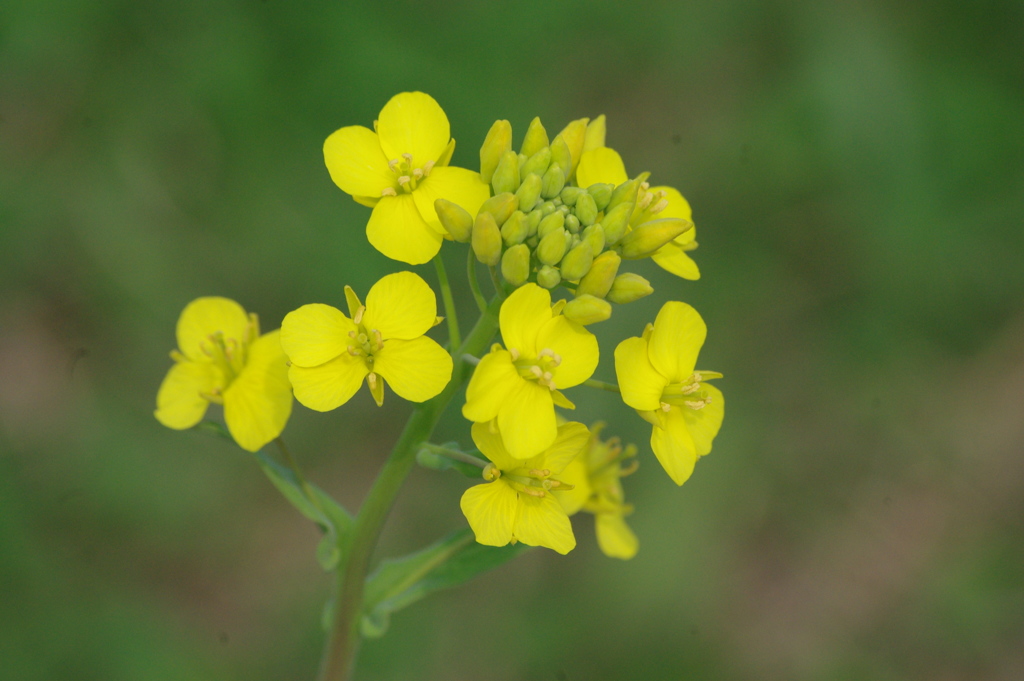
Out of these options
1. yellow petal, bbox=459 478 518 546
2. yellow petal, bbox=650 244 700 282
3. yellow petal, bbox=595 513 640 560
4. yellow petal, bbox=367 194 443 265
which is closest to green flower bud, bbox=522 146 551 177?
yellow petal, bbox=367 194 443 265

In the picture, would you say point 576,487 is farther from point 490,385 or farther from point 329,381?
point 329,381

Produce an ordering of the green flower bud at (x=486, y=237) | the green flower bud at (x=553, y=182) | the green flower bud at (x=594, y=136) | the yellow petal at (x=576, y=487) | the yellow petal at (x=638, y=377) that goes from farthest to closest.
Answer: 1. the yellow petal at (x=576, y=487)
2. the green flower bud at (x=594, y=136)
3. the green flower bud at (x=553, y=182)
4. the yellow petal at (x=638, y=377)
5. the green flower bud at (x=486, y=237)

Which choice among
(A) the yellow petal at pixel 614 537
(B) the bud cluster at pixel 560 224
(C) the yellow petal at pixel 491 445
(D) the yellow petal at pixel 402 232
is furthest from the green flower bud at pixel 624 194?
(A) the yellow petal at pixel 614 537

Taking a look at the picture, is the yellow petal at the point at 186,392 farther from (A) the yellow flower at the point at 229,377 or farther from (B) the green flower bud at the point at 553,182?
(B) the green flower bud at the point at 553,182

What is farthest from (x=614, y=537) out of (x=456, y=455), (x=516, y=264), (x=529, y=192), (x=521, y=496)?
(x=529, y=192)

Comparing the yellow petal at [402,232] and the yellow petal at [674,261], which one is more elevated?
the yellow petal at [674,261]

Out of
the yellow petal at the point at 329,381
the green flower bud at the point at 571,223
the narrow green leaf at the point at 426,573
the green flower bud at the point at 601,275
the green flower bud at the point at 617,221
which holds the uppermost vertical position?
the green flower bud at the point at 617,221

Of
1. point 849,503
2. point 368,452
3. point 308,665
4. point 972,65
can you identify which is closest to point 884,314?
point 849,503
